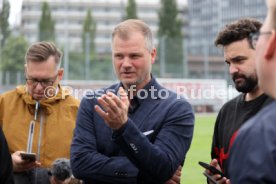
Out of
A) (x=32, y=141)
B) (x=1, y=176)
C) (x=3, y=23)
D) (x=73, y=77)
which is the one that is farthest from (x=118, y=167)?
(x=3, y=23)

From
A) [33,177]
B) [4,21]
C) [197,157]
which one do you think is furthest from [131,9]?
[33,177]

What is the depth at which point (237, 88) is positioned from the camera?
338 cm

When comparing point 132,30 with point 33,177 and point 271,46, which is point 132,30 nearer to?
point 33,177

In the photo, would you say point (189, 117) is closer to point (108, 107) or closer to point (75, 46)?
point (108, 107)

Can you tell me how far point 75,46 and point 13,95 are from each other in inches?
1273

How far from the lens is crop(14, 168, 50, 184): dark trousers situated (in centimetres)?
365

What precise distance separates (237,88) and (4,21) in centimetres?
4804

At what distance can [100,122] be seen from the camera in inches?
124

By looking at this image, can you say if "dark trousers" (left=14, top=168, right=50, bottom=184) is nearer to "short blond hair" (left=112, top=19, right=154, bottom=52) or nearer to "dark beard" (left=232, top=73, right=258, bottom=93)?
"short blond hair" (left=112, top=19, right=154, bottom=52)

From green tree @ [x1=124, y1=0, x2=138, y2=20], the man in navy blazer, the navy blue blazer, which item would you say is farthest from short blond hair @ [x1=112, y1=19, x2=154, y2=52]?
green tree @ [x1=124, y1=0, x2=138, y2=20]

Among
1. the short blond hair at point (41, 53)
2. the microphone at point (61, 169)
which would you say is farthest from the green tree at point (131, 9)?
the microphone at point (61, 169)

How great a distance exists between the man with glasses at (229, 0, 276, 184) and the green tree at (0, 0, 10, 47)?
46024mm

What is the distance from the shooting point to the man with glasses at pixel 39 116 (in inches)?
148

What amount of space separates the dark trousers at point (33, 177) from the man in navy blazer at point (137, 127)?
1.97 feet
